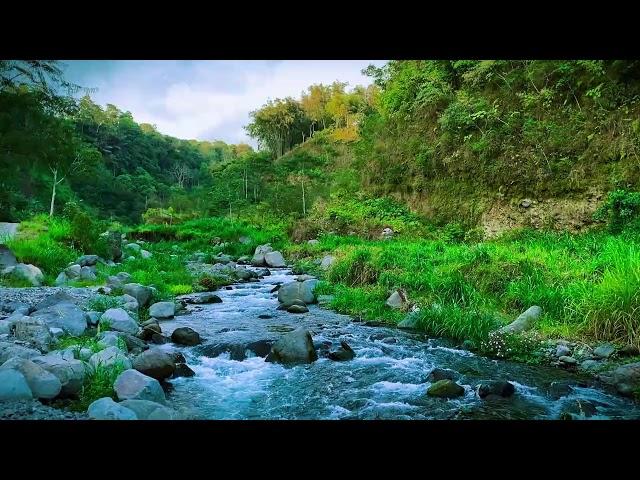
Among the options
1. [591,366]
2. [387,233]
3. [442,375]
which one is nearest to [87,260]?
[387,233]

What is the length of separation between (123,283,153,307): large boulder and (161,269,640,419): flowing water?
1.36 meters

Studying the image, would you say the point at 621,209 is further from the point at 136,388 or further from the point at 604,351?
the point at 136,388

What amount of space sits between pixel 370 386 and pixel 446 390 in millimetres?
632

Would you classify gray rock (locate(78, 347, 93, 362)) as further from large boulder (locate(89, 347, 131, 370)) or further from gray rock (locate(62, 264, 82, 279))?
gray rock (locate(62, 264, 82, 279))

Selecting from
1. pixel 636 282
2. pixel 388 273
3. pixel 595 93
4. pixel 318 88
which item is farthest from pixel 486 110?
pixel 318 88

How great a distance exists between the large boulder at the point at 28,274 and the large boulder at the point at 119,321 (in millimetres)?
2831

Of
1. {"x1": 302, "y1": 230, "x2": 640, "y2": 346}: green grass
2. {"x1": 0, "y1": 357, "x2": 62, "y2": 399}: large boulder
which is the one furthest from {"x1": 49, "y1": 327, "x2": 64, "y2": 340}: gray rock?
{"x1": 302, "y1": 230, "x2": 640, "y2": 346}: green grass

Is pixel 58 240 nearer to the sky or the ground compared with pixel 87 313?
nearer to the sky

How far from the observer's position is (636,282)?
161 inches

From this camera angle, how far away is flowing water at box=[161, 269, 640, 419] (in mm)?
3236

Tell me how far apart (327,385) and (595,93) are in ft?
28.7

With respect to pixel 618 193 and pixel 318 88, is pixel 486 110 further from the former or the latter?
pixel 318 88

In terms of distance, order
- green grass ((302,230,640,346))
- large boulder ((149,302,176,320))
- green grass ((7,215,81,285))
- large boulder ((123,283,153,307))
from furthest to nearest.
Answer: green grass ((7,215,81,285)) → large boulder ((123,283,153,307)) → large boulder ((149,302,176,320)) → green grass ((302,230,640,346))

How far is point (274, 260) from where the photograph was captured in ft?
40.1
